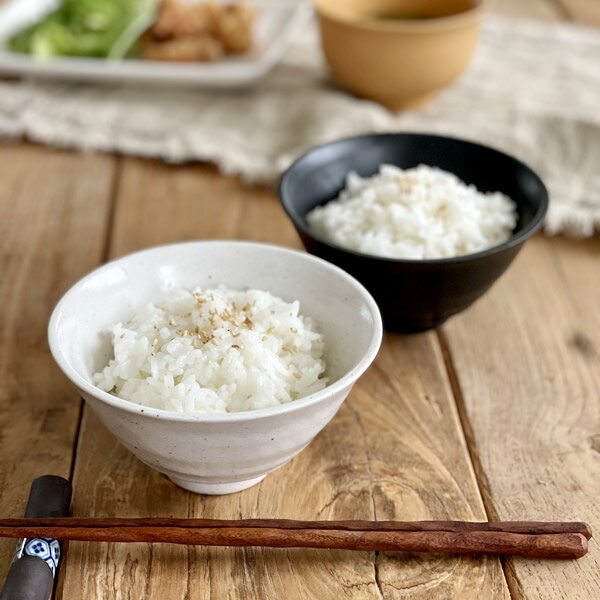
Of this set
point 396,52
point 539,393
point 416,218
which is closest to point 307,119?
point 396,52

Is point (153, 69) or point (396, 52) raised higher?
point (396, 52)

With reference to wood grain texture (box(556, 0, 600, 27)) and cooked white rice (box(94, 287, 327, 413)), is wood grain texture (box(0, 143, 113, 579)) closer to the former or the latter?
cooked white rice (box(94, 287, 327, 413))

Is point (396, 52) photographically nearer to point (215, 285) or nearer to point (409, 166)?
point (409, 166)

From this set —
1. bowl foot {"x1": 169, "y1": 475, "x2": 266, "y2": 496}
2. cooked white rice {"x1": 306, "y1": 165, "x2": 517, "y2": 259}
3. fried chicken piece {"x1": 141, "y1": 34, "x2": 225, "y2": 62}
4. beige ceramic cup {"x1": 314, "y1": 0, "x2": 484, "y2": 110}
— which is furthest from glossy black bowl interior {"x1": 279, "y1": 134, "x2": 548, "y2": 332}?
fried chicken piece {"x1": 141, "y1": 34, "x2": 225, "y2": 62}

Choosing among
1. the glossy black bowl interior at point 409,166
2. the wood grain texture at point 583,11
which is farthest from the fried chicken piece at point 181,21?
the wood grain texture at point 583,11

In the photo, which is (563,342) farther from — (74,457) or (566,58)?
(566,58)

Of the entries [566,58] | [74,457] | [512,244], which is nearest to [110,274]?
[74,457]

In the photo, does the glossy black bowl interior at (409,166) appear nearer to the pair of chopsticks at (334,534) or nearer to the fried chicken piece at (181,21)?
the pair of chopsticks at (334,534)
